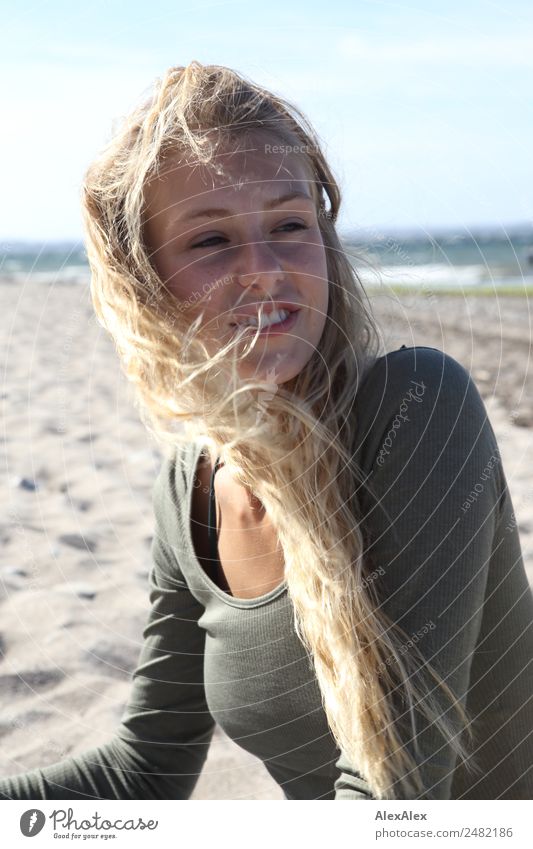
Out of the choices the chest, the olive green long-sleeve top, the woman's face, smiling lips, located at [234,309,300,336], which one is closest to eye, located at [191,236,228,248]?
the woman's face

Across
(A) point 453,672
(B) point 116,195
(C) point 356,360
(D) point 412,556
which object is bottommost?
(A) point 453,672

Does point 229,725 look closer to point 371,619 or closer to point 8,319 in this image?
point 371,619

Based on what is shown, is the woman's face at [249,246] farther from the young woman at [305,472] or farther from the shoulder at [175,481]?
the shoulder at [175,481]

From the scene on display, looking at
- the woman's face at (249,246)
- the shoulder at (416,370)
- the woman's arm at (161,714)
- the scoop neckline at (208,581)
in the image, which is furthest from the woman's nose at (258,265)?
the woman's arm at (161,714)

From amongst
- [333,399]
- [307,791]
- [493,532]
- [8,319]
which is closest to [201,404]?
[333,399]

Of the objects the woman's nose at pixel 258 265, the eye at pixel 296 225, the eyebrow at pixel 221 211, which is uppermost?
the eyebrow at pixel 221 211

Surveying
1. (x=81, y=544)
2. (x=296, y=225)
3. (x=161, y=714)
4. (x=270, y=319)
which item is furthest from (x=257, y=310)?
A: (x=81, y=544)

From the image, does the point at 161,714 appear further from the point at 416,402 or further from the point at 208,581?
the point at 416,402

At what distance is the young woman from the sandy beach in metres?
0.22

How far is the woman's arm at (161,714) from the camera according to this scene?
4.51ft

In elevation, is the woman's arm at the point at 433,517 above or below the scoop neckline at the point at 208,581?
above

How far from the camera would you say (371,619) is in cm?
106

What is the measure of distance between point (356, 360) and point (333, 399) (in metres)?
0.06
